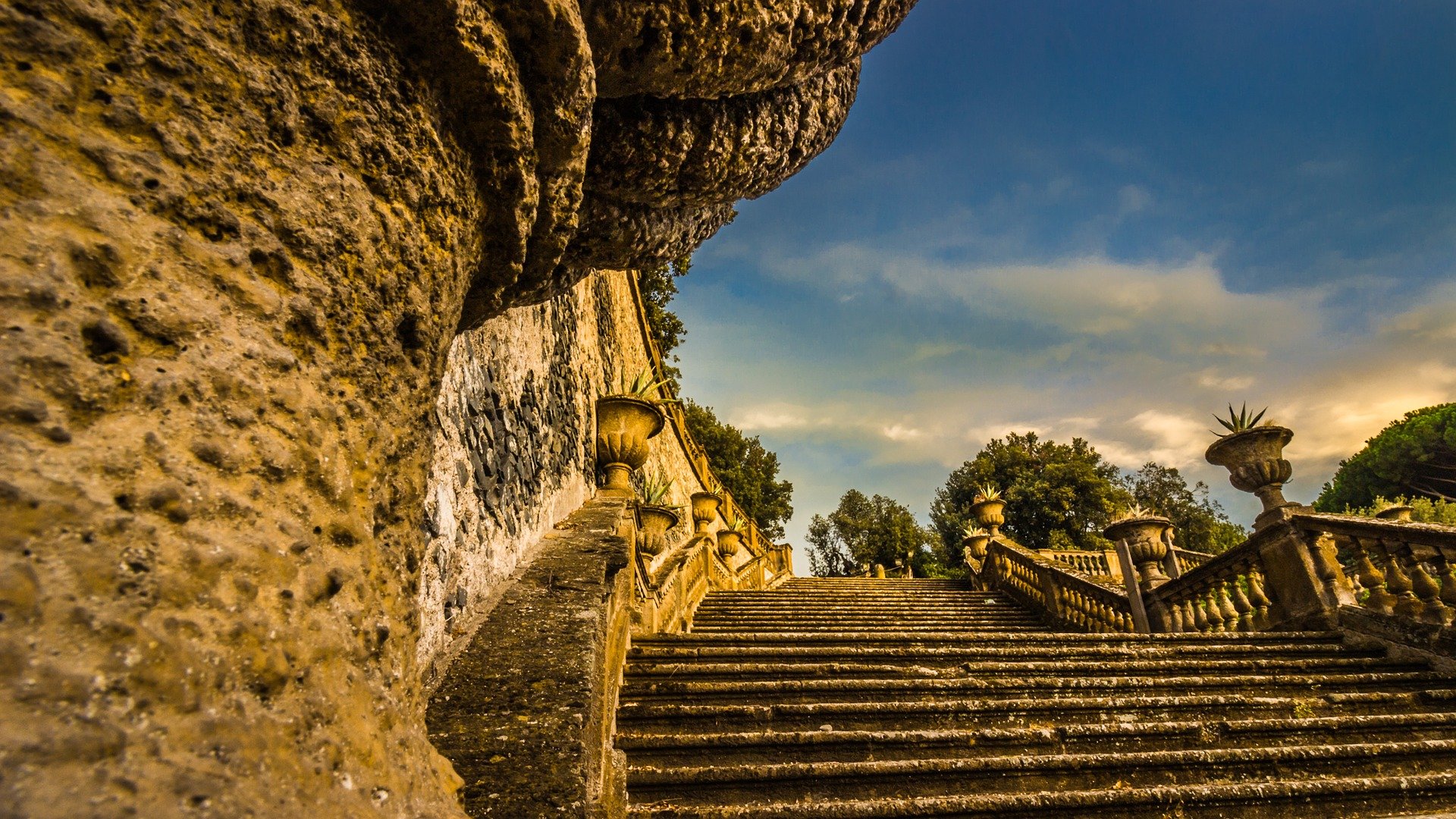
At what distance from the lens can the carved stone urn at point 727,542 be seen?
1197cm

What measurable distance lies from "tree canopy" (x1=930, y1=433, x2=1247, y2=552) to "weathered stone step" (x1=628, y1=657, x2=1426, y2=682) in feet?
67.0

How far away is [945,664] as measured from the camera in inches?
174

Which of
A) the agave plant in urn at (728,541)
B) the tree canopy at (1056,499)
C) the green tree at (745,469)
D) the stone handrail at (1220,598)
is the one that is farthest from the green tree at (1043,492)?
the stone handrail at (1220,598)

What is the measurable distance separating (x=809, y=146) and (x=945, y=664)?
3.61m

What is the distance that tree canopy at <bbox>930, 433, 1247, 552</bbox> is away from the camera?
87.6 feet

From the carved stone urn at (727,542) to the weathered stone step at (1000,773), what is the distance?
8630 millimetres

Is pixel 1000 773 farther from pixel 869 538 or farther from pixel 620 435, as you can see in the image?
pixel 869 538

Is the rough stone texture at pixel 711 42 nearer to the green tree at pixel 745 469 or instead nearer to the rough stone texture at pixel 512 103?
the rough stone texture at pixel 512 103

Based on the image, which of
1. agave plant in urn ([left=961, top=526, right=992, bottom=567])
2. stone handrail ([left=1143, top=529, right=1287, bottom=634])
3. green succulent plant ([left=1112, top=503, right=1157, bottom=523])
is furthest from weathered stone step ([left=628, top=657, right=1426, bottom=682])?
agave plant in urn ([left=961, top=526, right=992, bottom=567])

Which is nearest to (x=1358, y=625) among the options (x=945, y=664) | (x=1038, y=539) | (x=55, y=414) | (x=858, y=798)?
(x=945, y=664)

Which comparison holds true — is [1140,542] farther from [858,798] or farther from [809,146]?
[809,146]

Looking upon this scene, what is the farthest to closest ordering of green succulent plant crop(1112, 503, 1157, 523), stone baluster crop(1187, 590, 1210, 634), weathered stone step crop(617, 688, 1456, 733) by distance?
1. green succulent plant crop(1112, 503, 1157, 523)
2. stone baluster crop(1187, 590, 1210, 634)
3. weathered stone step crop(617, 688, 1456, 733)

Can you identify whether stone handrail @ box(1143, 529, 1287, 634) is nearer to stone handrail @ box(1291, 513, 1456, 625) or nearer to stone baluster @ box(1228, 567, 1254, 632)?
stone baluster @ box(1228, 567, 1254, 632)

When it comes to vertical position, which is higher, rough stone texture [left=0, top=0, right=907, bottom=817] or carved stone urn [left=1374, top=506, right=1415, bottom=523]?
carved stone urn [left=1374, top=506, right=1415, bottom=523]
